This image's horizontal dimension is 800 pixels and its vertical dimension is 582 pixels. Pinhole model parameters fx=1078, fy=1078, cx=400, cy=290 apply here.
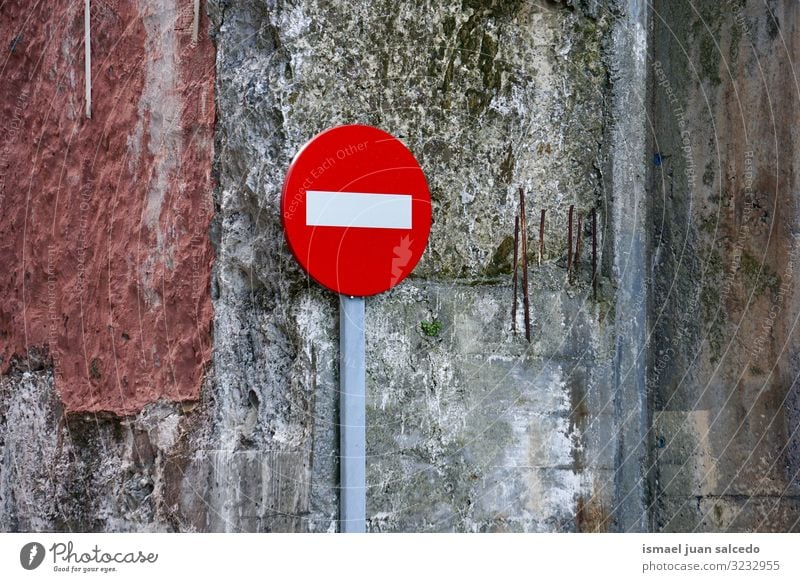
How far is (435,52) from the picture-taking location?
2578 millimetres

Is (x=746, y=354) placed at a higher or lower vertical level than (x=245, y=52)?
lower

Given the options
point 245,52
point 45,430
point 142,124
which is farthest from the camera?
point 45,430

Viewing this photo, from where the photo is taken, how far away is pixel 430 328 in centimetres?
Answer: 258

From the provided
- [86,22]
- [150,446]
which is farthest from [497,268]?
[86,22]

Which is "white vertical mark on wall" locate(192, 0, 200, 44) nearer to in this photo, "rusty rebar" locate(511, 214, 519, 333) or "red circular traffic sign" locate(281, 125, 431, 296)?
"red circular traffic sign" locate(281, 125, 431, 296)

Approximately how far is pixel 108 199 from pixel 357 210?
823mm

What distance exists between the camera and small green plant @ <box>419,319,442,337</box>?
2.58 metres

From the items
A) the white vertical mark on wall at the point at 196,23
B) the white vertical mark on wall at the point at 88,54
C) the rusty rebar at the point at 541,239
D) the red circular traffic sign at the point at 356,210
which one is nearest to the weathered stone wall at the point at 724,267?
the rusty rebar at the point at 541,239

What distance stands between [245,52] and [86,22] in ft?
1.93

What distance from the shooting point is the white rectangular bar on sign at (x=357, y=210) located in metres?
2.36

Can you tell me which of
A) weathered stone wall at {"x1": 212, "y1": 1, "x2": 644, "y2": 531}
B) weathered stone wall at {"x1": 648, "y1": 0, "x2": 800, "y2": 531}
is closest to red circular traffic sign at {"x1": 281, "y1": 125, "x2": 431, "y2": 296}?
weathered stone wall at {"x1": 212, "y1": 1, "x2": 644, "y2": 531}

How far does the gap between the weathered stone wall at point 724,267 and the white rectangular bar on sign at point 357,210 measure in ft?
2.49
